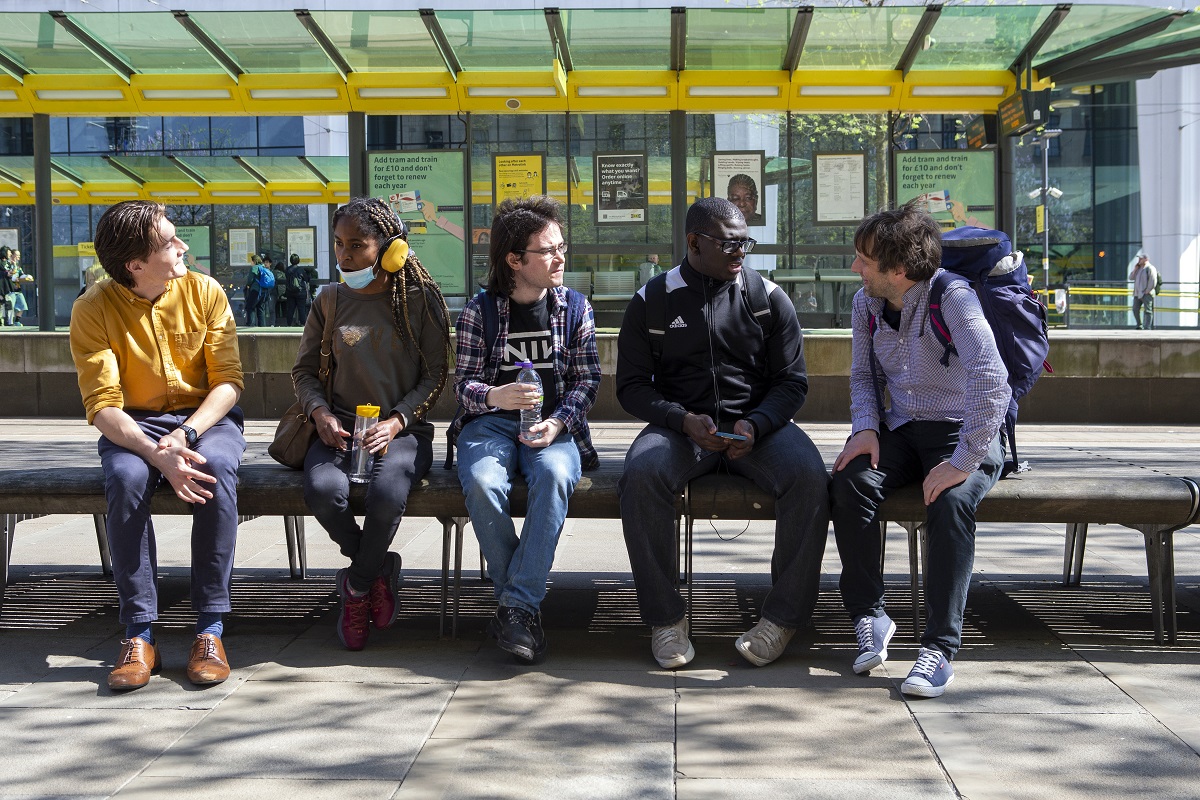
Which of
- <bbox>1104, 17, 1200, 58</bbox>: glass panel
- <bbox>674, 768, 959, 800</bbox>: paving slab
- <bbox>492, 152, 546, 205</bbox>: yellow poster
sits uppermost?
<bbox>1104, 17, 1200, 58</bbox>: glass panel

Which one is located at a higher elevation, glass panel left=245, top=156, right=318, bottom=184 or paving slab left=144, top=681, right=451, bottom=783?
glass panel left=245, top=156, right=318, bottom=184

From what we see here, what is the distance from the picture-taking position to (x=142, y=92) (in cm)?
1343

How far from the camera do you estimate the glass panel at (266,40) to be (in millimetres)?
12203

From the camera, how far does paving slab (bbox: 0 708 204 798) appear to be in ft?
10.1

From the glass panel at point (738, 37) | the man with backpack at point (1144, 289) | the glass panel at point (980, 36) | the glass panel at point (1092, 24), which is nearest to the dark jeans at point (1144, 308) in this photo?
the man with backpack at point (1144, 289)

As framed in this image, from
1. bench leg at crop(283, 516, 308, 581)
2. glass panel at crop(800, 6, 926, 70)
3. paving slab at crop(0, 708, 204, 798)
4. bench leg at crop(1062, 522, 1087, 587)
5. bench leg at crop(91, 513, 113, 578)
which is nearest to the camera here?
paving slab at crop(0, 708, 204, 798)

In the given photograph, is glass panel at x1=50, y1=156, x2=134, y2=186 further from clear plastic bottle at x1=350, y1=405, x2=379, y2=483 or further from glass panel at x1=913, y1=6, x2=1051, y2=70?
clear plastic bottle at x1=350, y1=405, x2=379, y2=483

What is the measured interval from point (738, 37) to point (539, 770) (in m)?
10.6

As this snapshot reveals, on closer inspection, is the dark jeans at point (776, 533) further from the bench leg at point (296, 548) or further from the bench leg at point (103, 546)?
the bench leg at point (103, 546)

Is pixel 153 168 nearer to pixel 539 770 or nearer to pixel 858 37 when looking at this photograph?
pixel 858 37

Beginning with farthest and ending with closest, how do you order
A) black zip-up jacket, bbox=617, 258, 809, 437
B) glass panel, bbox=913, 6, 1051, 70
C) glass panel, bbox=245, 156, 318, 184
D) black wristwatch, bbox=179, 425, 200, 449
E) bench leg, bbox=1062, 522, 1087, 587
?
glass panel, bbox=245, 156, 318, 184
glass panel, bbox=913, 6, 1051, 70
bench leg, bbox=1062, 522, 1087, 587
black zip-up jacket, bbox=617, 258, 809, 437
black wristwatch, bbox=179, 425, 200, 449

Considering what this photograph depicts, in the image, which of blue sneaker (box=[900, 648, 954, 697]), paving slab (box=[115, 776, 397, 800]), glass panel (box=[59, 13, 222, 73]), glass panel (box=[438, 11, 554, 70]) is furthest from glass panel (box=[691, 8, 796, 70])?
paving slab (box=[115, 776, 397, 800])

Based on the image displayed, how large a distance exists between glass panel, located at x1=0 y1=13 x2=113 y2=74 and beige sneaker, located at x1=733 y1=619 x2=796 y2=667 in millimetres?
11276

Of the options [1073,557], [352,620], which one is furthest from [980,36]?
[352,620]
